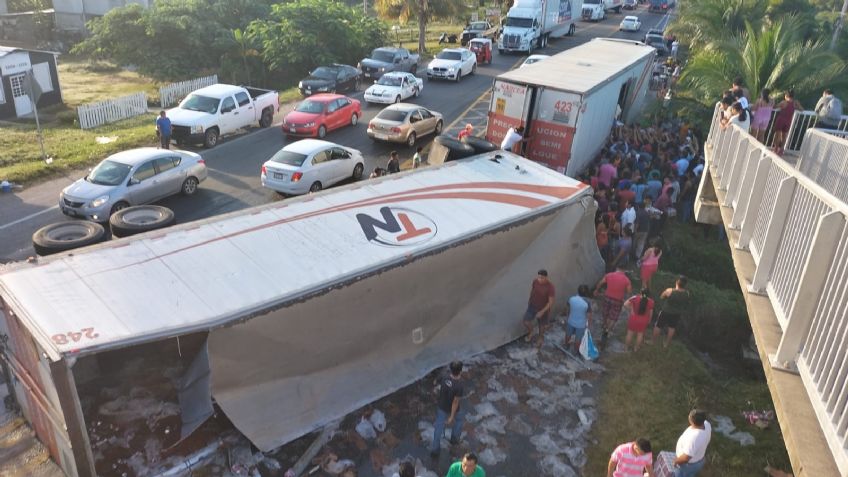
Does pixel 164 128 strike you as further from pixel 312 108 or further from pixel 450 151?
pixel 450 151

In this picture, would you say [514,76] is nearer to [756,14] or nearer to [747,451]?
[747,451]

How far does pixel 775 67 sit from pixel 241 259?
1596cm

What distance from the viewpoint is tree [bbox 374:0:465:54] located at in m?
39.7

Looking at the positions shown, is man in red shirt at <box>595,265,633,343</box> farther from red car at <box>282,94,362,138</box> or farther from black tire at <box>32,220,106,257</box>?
red car at <box>282,94,362,138</box>

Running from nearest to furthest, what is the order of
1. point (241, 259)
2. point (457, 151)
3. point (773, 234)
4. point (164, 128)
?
point (773, 234) < point (241, 259) < point (457, 151) < point (164, 128)

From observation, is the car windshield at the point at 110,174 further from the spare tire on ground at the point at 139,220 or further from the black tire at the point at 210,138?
the black tire at the point at 210,138

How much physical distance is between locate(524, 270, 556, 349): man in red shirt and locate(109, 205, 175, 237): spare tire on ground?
22.8 ft

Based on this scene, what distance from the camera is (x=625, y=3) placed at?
267 feet

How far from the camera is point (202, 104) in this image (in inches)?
856

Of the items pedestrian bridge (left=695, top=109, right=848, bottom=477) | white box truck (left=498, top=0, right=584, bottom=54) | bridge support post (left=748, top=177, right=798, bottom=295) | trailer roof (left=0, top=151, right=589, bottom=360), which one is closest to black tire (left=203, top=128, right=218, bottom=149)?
trailer roof (left=0, top=151, right=589, bottom=360)

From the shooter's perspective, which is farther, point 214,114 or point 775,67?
point 214,114

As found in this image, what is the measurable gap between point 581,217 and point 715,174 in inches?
108

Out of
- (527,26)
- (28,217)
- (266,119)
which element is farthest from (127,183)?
(527,26)

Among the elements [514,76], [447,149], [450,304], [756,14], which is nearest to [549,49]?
[756,14]
